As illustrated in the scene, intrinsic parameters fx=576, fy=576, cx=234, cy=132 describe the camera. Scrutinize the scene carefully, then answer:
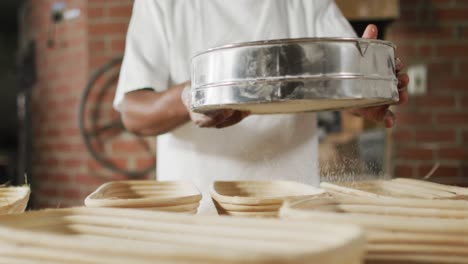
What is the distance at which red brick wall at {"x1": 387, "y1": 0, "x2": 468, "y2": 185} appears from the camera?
2475 millimetres

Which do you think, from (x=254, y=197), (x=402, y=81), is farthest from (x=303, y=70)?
(x=402, y=81)

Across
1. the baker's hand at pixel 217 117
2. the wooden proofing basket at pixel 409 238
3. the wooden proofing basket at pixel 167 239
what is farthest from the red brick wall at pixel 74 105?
the wooden proofing basket at pixel 409 238

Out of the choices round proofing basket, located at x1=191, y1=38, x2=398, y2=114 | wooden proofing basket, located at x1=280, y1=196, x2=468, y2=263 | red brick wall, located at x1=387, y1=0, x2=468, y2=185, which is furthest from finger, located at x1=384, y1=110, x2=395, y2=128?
red brick wall, located at x1=387, y1=0, x2=468, y2=185

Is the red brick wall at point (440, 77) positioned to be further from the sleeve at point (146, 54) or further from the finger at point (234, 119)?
the finger at point (234, 119)

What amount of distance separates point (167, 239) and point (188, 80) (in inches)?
35.7

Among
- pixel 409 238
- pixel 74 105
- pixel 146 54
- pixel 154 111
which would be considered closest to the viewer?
pixel 409 238

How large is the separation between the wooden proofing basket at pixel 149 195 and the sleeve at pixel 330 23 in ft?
2.28

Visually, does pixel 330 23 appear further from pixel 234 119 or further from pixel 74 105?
pixel 74 105

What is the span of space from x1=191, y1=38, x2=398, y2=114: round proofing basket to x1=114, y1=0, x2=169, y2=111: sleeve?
660 millimetres

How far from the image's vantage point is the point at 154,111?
1.33m

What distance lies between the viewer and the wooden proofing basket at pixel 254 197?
2.38ft

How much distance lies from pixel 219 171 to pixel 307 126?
257mm

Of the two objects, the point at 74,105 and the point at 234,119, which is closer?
A: the point at 234,119

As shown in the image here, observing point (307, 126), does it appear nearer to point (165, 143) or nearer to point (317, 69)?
point (165, 143)
